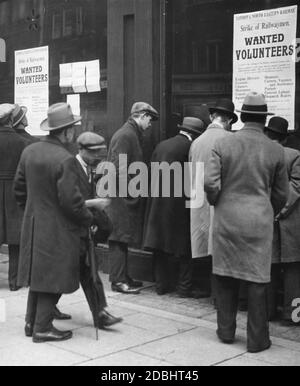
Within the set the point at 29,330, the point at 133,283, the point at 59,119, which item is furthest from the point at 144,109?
the point at 29,330

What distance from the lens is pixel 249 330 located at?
5395 mm

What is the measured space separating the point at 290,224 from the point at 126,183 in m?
1.93

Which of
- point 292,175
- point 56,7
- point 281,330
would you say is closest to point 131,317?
point 281,330

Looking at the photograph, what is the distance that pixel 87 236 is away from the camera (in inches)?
225

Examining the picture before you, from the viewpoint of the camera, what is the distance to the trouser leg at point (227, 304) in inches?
219

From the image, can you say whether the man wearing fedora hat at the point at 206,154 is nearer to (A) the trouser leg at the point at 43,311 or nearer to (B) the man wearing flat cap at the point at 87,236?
(B) the man wearing flat cap at the point at 87,236

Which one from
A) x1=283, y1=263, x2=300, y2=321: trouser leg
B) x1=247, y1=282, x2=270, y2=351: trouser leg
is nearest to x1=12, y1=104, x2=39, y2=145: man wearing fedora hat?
x1=283, y1=263, x2=300, y2=321: trouser leg

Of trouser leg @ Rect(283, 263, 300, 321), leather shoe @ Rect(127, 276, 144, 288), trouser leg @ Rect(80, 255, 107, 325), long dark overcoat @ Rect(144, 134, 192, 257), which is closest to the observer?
trouser leg @ Rect(80, 255, 107, 325)

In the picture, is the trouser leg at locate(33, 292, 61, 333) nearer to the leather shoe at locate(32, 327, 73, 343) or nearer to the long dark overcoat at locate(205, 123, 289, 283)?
the leather shoe at locate(32, 327, 73, 343)

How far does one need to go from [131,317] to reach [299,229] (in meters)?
1.76

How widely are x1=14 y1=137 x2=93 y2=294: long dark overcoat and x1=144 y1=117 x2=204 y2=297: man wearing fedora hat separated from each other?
178 cm

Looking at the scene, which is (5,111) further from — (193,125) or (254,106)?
(254,106)

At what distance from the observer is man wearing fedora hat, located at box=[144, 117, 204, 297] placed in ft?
23.4

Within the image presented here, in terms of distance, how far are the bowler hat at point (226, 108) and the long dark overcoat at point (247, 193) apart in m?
1.07
